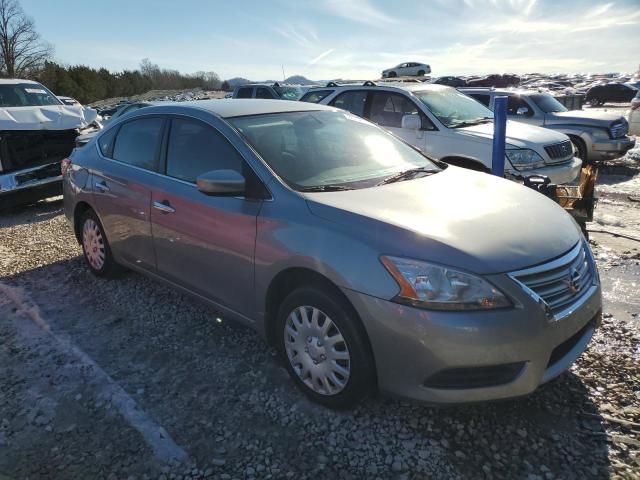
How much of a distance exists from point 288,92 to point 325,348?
38.5 feet

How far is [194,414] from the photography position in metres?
2.79

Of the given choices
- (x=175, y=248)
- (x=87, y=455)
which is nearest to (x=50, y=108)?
(x=175, y=248)

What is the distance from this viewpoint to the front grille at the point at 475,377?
232 cm

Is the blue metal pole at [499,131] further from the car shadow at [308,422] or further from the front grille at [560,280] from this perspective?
the car shadow at [308,422]

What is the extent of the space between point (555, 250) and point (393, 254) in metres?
0.85

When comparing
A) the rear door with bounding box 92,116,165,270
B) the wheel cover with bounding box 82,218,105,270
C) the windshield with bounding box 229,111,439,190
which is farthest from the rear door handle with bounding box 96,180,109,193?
the windshield with bounding box 229,111,439,190

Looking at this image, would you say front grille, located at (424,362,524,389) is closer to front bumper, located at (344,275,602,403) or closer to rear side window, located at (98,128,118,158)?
front bumper, located at (344,275,602,403)

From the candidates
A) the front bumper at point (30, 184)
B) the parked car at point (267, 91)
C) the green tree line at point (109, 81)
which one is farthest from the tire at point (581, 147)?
the green tree line at point (109, 81)

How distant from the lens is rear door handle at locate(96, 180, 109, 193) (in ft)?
14.1

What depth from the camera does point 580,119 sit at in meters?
9.77

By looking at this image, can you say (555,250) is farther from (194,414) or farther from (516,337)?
(194,414)

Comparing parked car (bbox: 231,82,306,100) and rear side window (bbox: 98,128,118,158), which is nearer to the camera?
rear side window (bbox: 98,128,118,158)

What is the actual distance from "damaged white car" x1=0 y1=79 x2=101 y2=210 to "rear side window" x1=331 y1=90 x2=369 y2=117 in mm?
4287

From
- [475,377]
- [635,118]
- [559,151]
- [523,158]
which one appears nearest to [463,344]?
[475,377]
